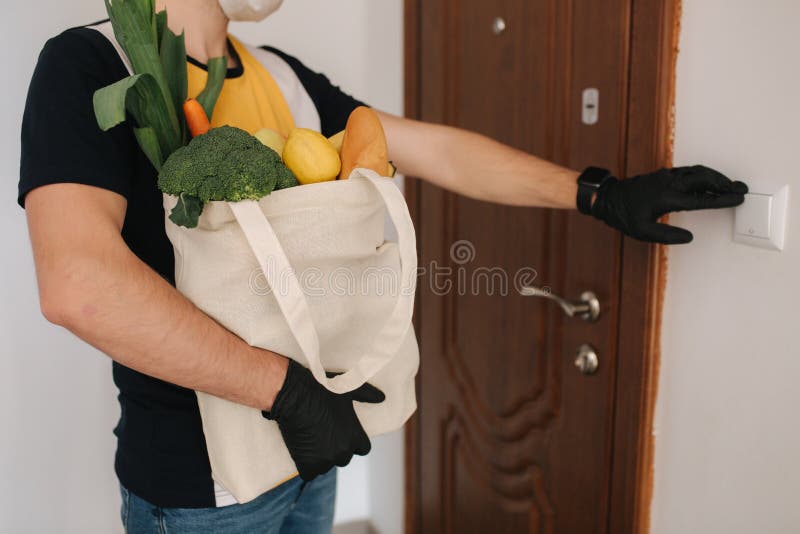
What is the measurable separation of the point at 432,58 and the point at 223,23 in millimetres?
749

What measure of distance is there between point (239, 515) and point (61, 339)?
2.90ft

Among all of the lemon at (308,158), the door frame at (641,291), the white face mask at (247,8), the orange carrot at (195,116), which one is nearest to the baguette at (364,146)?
the lemon at (308,158)

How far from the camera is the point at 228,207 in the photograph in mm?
750

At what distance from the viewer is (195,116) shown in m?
0.87

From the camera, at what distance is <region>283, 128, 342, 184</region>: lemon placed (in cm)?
80

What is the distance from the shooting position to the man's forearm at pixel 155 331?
0.76 metres

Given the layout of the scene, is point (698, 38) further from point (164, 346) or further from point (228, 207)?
point (164, 346)

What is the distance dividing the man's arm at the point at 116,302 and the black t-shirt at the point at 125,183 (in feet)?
0.12

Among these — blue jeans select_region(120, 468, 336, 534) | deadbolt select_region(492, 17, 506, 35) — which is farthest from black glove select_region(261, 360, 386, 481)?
deadbolt select_region(492, 17, 506, 35)

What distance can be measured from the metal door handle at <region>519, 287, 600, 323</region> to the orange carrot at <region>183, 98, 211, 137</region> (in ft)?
2.33

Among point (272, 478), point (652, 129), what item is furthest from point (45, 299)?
point (652, 129)

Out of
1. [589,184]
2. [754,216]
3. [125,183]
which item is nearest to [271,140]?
[125,183]

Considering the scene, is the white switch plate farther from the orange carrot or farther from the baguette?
the orange carrot

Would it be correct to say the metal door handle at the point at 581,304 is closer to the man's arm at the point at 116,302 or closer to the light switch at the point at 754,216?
the light switch at the point at 754,216
